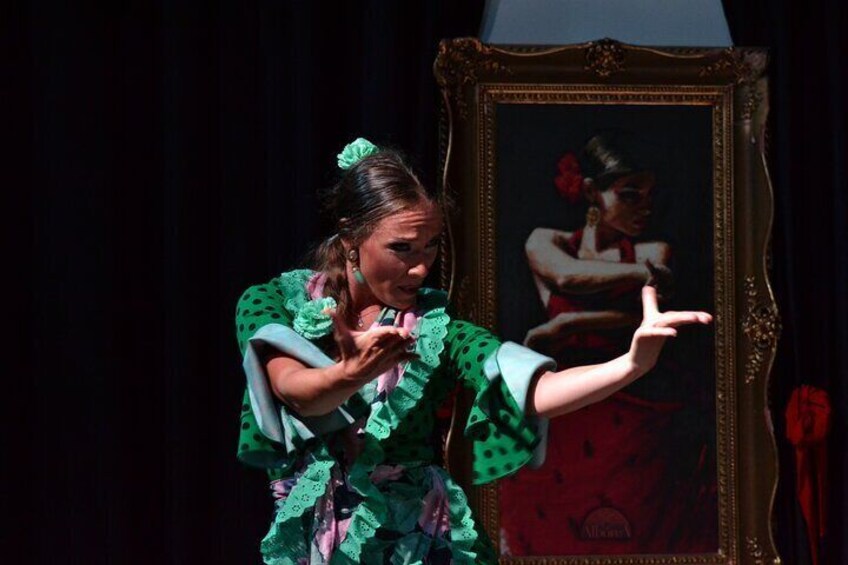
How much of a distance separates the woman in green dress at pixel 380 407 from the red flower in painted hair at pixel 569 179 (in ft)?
4.29

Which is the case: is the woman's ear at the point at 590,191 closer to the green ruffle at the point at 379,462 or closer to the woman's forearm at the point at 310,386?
the green ruffle at the point at 379,462

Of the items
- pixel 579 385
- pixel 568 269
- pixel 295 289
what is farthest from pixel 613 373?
pixel 568 269

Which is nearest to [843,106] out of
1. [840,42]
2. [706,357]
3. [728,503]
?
[840,42]

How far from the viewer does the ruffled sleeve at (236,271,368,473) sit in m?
2.20

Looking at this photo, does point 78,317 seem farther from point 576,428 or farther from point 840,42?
point 840,42

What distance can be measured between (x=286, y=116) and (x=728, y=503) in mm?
1460

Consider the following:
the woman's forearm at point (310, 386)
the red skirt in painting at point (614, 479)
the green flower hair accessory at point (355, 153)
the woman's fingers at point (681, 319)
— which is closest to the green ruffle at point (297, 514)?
the woman's forearm at point (310, 386)

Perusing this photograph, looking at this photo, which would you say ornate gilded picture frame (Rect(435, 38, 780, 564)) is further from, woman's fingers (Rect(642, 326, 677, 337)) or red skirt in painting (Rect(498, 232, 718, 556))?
woman's fingers (Rect(642, 326, 677, 337))

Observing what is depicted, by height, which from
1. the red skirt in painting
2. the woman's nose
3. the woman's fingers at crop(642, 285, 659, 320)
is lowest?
the red skirt in painting

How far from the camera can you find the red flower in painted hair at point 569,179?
143 inches

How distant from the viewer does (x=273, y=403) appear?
2221mm

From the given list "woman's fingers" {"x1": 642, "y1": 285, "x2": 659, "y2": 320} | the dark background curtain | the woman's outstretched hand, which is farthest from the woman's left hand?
the dark background curtain

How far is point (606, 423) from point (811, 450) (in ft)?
1.81

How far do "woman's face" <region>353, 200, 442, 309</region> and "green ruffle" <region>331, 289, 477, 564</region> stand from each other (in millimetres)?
94
